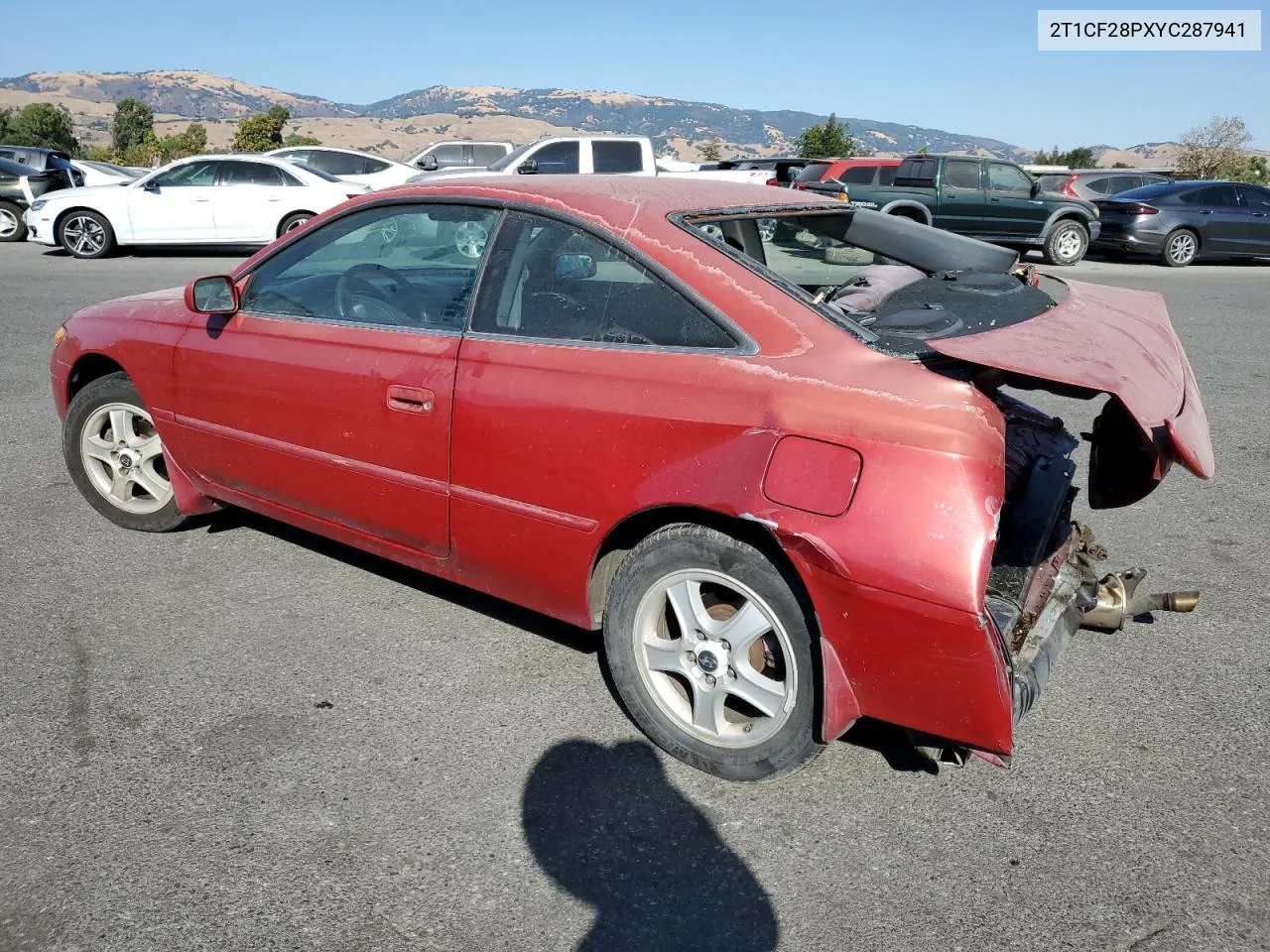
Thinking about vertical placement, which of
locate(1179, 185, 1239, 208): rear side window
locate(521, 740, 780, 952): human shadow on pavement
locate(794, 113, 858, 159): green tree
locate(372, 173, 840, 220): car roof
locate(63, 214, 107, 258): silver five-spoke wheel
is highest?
locate(794, 113, 858, 159): green tree

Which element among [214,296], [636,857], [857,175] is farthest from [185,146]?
[636,857]

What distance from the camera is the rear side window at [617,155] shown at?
677 inches

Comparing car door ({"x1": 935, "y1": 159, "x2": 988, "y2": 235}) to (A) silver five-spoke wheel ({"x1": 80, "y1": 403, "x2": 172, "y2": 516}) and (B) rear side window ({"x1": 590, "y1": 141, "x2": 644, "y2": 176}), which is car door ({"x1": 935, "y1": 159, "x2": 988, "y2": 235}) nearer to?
(B) rear side window ({"x1": 590, "y1": 141, "x2": 644, "y2": 176})

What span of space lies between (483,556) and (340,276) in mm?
1312

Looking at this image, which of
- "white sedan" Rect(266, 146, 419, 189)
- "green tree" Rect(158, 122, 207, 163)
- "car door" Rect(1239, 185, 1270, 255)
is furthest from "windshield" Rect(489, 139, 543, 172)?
"green tree" Rect(158, 122, 207, 163)

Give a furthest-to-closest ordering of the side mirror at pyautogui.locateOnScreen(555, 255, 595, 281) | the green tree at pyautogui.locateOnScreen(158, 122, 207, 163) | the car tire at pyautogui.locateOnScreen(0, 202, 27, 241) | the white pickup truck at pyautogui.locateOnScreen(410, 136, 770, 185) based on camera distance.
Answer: the green tree at pyautogui.locateOnScreen(158, 122, 207, 163) < the car tire at pyautogui.locateOnScreen(0, 202, 27, 241) < the white pickup truck at pyautogui.locateOnScreen(410, 136, 770, 185) < the side mirror at pyautogui.locateOnScreen(555, 255, 595, 281)

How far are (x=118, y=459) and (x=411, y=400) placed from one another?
6.42 ft

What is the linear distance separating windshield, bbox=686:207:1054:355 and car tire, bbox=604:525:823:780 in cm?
76

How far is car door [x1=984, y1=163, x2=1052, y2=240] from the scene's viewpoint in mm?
17391

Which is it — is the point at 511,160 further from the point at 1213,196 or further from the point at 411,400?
the point at 411,400

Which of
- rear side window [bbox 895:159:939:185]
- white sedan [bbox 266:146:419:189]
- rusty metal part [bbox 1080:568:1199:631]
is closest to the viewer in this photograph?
rusty metal part [bbox 1080:568:1199:631]

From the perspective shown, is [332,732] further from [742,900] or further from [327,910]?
[742,900]

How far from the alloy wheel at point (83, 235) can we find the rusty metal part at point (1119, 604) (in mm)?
15938

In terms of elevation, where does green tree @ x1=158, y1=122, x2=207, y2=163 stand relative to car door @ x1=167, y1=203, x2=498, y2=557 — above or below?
above
